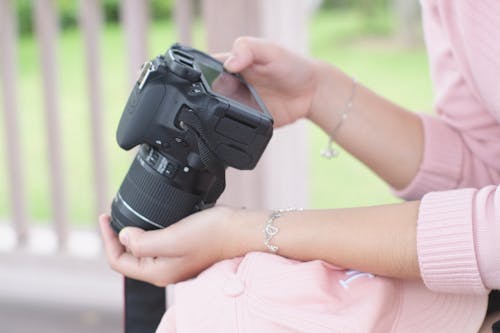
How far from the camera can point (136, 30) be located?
180 cm

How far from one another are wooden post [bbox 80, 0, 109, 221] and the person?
3.22ft

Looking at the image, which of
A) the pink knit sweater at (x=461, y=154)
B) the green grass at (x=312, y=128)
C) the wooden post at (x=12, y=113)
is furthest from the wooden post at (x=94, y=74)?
the pink knit sweater at (x=461, y=154)

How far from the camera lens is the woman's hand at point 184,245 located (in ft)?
2.57

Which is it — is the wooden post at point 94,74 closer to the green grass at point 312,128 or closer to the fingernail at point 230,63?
the green grass at point 312,128

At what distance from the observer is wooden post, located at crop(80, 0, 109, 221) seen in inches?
73.6

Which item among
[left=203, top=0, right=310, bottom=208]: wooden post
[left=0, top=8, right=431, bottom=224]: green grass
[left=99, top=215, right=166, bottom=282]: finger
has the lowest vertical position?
[left=0, top=8, right=431, bottom=224]: green grass

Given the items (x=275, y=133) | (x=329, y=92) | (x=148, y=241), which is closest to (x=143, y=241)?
(x=148, y=241)

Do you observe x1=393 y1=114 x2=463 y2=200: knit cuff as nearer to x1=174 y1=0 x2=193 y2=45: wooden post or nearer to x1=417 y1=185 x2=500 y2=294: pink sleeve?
x1=417 y1=185 x2=500 y2=294: pink sleeve

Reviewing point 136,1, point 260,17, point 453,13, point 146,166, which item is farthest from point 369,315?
point 136,1

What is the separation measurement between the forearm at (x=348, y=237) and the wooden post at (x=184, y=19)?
3.50 feet

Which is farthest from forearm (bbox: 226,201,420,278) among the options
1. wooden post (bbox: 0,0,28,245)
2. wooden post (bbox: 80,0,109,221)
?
wooden post (bbox: 0,0,28,245)

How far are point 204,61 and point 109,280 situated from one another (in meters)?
1.23

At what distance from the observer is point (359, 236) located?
0.75 metres

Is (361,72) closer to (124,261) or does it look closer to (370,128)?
(370,128)
